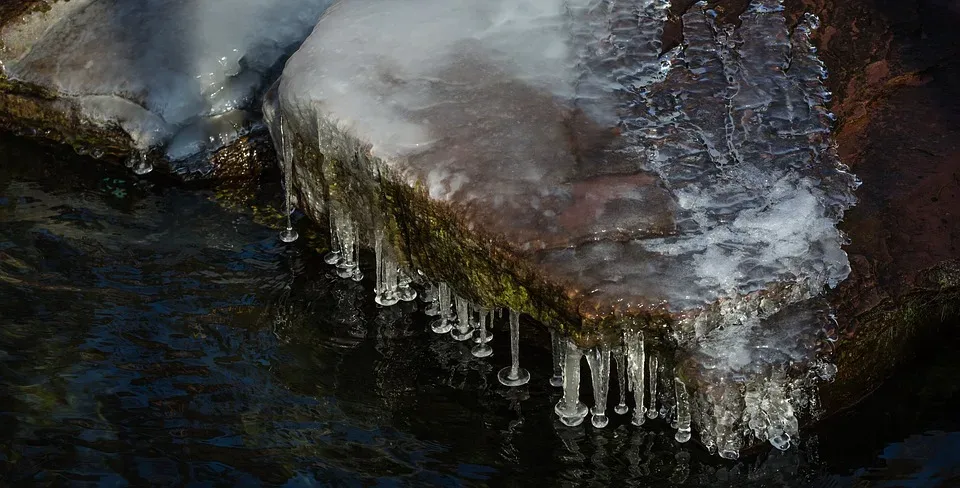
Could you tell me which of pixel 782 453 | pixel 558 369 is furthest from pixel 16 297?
pixel 782 453

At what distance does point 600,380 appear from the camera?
3.40m

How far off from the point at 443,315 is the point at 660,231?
3.38 ft

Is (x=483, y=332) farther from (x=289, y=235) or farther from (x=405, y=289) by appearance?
(x=289, y=235)

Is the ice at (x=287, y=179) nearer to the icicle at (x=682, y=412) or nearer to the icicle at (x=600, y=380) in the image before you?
the icicle at (x=600, y=380)

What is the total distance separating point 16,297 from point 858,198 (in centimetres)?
325

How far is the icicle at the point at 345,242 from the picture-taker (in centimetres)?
411

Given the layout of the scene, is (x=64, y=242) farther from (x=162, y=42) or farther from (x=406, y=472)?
(x=406, y=472)

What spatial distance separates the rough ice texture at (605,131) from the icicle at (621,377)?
0.23 m

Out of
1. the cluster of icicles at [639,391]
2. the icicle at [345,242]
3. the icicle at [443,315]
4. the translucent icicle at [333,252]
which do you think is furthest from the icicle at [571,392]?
the translucent icicle at [333,252]

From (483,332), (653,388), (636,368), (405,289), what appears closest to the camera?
(636,368)

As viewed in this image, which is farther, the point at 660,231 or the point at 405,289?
the point at 405,289

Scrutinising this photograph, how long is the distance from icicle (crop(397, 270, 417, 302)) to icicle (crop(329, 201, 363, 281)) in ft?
0.72

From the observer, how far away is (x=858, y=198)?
371cm

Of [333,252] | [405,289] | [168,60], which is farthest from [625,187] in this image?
[168,60]
